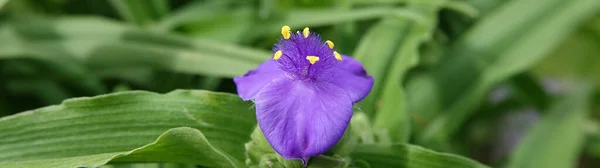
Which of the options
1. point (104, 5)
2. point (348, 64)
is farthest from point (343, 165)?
point (104, 5)

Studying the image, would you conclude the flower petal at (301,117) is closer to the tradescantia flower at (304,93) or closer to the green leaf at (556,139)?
the tradescantia flower at (304,93)

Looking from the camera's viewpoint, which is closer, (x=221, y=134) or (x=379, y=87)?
(x=221, y=134)

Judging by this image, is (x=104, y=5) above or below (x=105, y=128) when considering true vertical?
above

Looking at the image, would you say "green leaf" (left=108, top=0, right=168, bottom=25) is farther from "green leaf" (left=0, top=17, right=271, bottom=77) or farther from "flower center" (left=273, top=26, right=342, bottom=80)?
"flower center" (left=273, top=26, right=342, bottom=80)

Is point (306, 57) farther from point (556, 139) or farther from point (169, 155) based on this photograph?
point (556, 139)

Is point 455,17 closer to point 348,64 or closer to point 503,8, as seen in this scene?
point 503,8

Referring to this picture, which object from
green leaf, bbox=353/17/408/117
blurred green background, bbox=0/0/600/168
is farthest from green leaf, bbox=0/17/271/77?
green leaf, bbox=353/17/408/117

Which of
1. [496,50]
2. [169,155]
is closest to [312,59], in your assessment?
[169,155]
